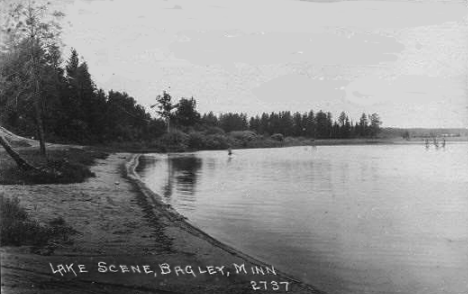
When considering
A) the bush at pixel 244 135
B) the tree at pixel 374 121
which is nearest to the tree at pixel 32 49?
the tree at pixel 374 121

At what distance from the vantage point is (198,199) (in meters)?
25.9

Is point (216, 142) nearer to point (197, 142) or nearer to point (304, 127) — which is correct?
point (197, 142)

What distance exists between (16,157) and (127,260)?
9.36m

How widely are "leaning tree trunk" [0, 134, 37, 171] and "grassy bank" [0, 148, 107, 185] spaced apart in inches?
7.0

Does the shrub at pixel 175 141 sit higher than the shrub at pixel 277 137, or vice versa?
the shrub at pixel 277 137

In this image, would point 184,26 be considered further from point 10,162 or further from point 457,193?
point 457,193

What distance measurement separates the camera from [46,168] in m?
20.9

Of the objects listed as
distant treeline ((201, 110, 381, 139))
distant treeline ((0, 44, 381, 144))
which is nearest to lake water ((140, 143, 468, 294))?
distant treeline ((0, 44, 381, 144))

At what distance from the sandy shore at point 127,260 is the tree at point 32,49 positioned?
11.9ft

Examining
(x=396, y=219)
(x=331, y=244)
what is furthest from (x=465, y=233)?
(x=331, y=244)

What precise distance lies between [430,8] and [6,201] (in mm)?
13861

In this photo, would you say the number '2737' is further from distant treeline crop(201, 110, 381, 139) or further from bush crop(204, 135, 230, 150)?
distant treeline crop(201, 110, 381, 139)

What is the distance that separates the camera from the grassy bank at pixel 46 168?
18609 mm

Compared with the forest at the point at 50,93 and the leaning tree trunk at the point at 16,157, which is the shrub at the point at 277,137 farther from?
the leaning tree trunk at the point at 16,157
